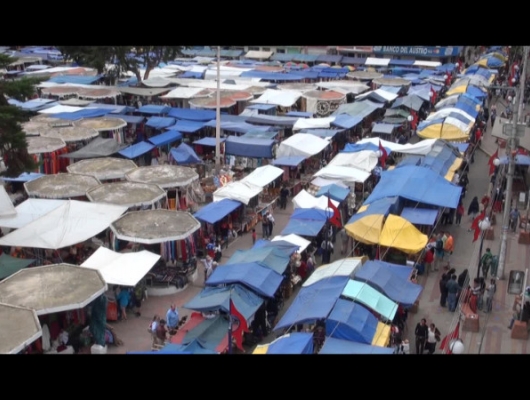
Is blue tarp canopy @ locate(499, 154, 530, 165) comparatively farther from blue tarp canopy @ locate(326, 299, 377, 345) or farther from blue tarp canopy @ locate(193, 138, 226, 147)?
blue tarp canopy @ locate(326, 299, 377, 345)

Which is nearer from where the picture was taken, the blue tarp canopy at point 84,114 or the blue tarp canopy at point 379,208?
the blue tarp canopy at point 379,208

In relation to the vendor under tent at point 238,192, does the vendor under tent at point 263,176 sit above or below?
above

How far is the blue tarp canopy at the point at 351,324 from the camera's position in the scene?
34.8 ft

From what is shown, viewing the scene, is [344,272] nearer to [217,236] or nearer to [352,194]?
[217,236]

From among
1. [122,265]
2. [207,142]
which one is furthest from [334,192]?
[207,142]

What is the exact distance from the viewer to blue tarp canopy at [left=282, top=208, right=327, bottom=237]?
15500 millimetres

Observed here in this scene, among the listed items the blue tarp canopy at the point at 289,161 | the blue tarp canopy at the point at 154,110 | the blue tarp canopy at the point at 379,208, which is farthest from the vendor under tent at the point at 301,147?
the blue tarp canopy at the point at 154,110

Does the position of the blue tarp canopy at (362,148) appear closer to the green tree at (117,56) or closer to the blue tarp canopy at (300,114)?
the blue tarp canopy at (300,114)

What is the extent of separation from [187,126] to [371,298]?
1614 centimetres

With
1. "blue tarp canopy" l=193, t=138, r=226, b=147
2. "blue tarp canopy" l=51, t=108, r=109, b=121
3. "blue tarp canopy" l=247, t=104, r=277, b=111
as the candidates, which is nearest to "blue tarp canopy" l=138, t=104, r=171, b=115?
"blue tarp canopy" l=51, t=108, r=109, b=121

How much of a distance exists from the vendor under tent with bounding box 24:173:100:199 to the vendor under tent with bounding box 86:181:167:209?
54 centimetres

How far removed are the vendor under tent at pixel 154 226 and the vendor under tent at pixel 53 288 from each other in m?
2.12

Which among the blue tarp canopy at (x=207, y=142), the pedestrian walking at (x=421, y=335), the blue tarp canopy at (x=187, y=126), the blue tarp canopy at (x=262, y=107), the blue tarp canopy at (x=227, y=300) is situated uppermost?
the blue tarp canopy at (x=262, y=107)

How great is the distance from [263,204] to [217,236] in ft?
10.3
